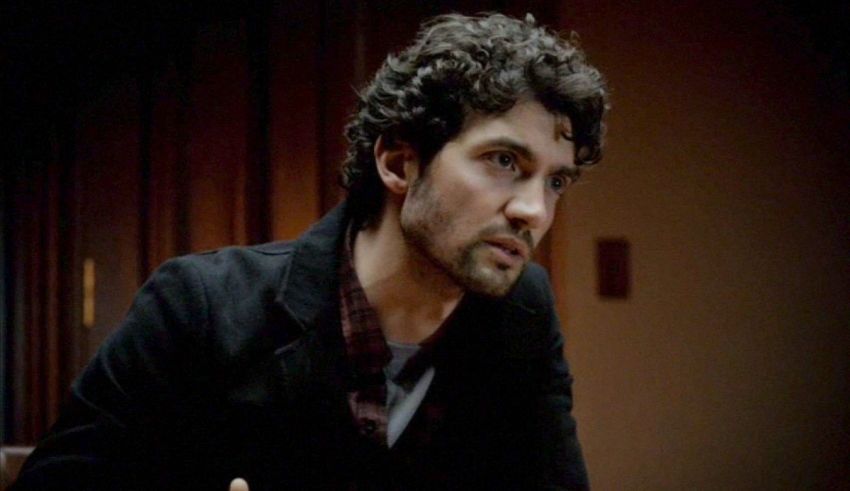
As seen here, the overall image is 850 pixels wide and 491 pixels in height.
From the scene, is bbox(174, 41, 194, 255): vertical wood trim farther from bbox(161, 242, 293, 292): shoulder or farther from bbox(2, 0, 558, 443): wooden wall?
bbox(161, 242, 293, 292): shoulder

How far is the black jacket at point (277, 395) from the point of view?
1.12m

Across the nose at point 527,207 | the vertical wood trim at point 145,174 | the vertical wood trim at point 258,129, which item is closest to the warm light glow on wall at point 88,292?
the vertical wood trim at point 145,174

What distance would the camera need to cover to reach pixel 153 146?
8.70 feet

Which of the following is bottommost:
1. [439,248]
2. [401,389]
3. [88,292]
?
[401,389]

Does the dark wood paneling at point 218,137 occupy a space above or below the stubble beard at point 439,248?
above

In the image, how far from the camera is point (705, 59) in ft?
7.14

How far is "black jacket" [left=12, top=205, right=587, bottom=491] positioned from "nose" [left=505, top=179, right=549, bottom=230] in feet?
0.76

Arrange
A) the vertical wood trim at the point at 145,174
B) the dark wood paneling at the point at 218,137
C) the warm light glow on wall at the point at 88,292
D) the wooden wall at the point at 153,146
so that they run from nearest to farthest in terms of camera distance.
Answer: the wooden wall at the point at 153,146, the dark wood paneling at the point at 218,137, the vertical wood trim at the point at 145,174, the warm light glow on wall at the point at 88,292

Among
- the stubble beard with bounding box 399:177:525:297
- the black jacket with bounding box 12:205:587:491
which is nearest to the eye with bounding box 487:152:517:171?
the stubble beard with bounding box 399:177:525:297

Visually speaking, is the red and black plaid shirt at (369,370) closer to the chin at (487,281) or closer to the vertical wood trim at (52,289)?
the chin at (487,281)

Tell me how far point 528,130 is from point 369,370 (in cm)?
45

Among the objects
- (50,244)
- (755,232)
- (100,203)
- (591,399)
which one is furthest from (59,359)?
(755,232)

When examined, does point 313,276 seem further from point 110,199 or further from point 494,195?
point 110,199

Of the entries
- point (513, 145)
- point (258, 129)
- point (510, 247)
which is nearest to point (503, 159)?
point (513, 145)
